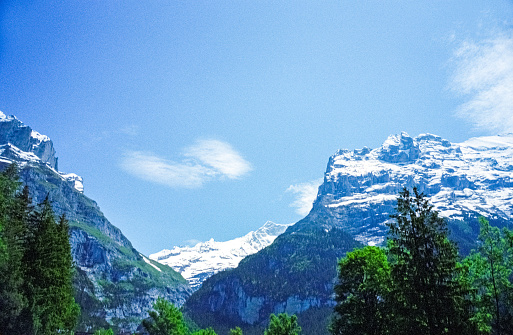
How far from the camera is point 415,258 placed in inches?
970

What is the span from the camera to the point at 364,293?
3247cm

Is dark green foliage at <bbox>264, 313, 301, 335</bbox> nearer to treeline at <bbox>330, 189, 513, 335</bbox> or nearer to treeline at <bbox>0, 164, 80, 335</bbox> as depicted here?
treeline at <bbox>330, 189, 513, 335</bbox>

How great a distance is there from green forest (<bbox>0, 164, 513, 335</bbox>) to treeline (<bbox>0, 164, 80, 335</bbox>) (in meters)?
0.11

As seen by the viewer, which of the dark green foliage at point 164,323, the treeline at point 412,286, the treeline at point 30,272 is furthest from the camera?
the dark green foliage at point 164,323

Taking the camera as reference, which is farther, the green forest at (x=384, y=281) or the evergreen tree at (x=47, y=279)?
the evergreen tree at (x=47, y=279)

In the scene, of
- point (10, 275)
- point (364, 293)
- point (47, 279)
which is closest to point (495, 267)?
point (364, 293)

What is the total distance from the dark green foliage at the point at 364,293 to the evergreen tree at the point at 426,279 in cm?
397

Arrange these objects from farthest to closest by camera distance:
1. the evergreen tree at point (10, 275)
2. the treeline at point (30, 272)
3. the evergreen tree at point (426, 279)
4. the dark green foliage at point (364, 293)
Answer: the treeline at point (30, 272) < the evergreen tree at point (10, 275) < the dark green foliage at point (364, 293) < the evergreen tree at point (426, 279)

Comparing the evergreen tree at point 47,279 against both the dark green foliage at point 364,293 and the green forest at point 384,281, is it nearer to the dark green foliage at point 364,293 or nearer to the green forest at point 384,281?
the green forest at point 384,281

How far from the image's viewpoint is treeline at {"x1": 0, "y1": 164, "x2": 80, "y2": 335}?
123 ft

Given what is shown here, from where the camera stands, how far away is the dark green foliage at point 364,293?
1195 inches

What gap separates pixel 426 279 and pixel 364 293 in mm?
9370

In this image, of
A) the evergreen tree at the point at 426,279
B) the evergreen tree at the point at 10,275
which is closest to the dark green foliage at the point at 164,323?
the evergreen tree at the point at 10,275

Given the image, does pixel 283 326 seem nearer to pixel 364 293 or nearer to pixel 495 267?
pixel 364 293
